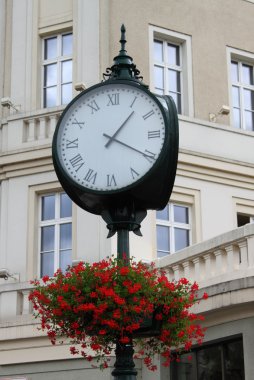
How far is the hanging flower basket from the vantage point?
5406mm

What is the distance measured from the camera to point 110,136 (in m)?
5.96

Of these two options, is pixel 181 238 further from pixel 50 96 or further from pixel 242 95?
pixel 50 96

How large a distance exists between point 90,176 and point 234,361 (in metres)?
6.96

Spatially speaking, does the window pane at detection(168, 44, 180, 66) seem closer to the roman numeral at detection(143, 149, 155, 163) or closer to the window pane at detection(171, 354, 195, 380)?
the window pane at detection(171, 354, 195, 380)

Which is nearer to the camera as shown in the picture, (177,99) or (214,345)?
(214,345)

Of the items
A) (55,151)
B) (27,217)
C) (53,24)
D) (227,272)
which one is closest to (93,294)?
(55,151)

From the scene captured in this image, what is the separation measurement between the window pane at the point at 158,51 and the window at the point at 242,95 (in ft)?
5.33

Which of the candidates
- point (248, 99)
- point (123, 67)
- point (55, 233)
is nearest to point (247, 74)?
point (248, 99)

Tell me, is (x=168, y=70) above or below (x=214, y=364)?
above

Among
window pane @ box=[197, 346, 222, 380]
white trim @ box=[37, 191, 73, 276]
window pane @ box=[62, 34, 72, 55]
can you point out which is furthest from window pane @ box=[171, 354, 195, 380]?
window pane @ box=[62, 34, 72, 55]

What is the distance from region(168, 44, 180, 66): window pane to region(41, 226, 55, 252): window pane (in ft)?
13.3

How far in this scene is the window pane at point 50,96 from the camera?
17000 millimetres

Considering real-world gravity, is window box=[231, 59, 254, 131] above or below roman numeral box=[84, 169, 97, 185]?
above

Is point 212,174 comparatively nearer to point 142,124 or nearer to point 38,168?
point 38,168
